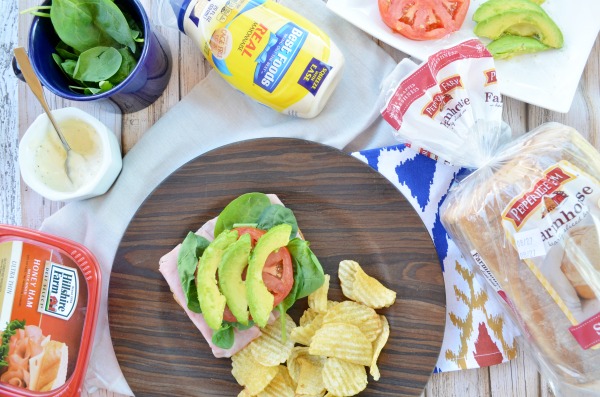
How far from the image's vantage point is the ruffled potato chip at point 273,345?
4.42ft

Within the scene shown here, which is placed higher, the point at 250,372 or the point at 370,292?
the point at 370,292

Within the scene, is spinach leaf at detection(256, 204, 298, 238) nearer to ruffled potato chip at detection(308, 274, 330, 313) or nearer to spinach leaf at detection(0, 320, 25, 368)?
ruffled potato chip at detection(308, 274, 330, 313)

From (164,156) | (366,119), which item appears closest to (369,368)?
(366,119)

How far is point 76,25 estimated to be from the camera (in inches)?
51.8

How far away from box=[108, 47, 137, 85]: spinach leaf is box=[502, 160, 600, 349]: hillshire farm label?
863mm

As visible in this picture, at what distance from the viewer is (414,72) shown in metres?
1.35

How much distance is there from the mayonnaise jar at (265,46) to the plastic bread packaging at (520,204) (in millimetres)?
174

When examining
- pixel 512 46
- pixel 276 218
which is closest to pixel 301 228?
pixel 276 218

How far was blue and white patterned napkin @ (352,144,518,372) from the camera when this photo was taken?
1439mm

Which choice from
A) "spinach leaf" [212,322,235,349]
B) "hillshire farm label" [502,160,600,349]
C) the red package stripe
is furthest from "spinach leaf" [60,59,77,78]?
the red package stripe

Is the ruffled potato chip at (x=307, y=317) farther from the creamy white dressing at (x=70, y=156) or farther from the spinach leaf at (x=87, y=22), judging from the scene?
the spinach leaf at (x=87, y=22)

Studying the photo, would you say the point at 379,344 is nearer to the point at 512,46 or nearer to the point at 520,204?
the point at 520,204

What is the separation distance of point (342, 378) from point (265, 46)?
2.38ft

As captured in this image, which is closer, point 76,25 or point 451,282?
point 76,25
